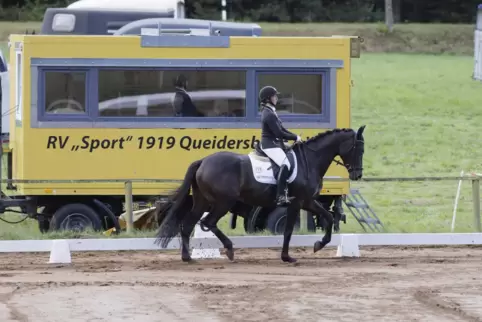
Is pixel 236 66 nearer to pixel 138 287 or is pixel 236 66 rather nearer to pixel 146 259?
pixel 146 259

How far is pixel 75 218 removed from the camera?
17.5 meters

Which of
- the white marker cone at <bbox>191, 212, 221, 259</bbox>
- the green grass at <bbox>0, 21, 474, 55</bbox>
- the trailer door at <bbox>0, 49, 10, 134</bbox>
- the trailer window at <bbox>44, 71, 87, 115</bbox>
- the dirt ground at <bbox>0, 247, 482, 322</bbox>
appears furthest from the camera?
the green grass at <bbox>0, 21, 474, 55</bbox>

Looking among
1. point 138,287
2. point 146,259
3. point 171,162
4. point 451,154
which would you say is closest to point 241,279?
point 138,287

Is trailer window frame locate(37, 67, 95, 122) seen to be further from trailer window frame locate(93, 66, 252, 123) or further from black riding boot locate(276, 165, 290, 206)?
black riding boot locate(276, 165, 290, 206)

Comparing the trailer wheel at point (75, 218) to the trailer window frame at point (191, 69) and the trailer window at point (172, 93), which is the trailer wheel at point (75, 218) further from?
the trailer window at point (172, 93)

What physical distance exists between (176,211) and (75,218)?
3253 mm

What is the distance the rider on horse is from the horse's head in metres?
0.79

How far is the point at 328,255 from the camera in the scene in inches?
608

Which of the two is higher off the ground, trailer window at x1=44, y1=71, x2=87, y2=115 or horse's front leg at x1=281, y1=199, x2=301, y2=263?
trailer window at x1=44, y1=71, x2=87, y2=115

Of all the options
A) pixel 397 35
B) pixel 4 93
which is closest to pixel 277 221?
pixel 4 93

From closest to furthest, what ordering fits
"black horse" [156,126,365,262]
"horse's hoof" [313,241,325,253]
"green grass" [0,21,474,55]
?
1. "black horse" [156,126,365,262]
2. "horse's hoof" [313,241,325,253]
3. "green grass" [0,21,474,55]

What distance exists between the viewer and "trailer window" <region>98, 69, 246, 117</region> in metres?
17.5

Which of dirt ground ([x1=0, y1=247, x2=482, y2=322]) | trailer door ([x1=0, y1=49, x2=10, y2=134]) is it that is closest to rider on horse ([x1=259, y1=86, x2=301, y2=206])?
dirt ground ([x1=0, y1=247, x2=482, y2=322])

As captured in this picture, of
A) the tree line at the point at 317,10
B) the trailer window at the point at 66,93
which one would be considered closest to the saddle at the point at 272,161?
the trailer window at the point at 66,93
